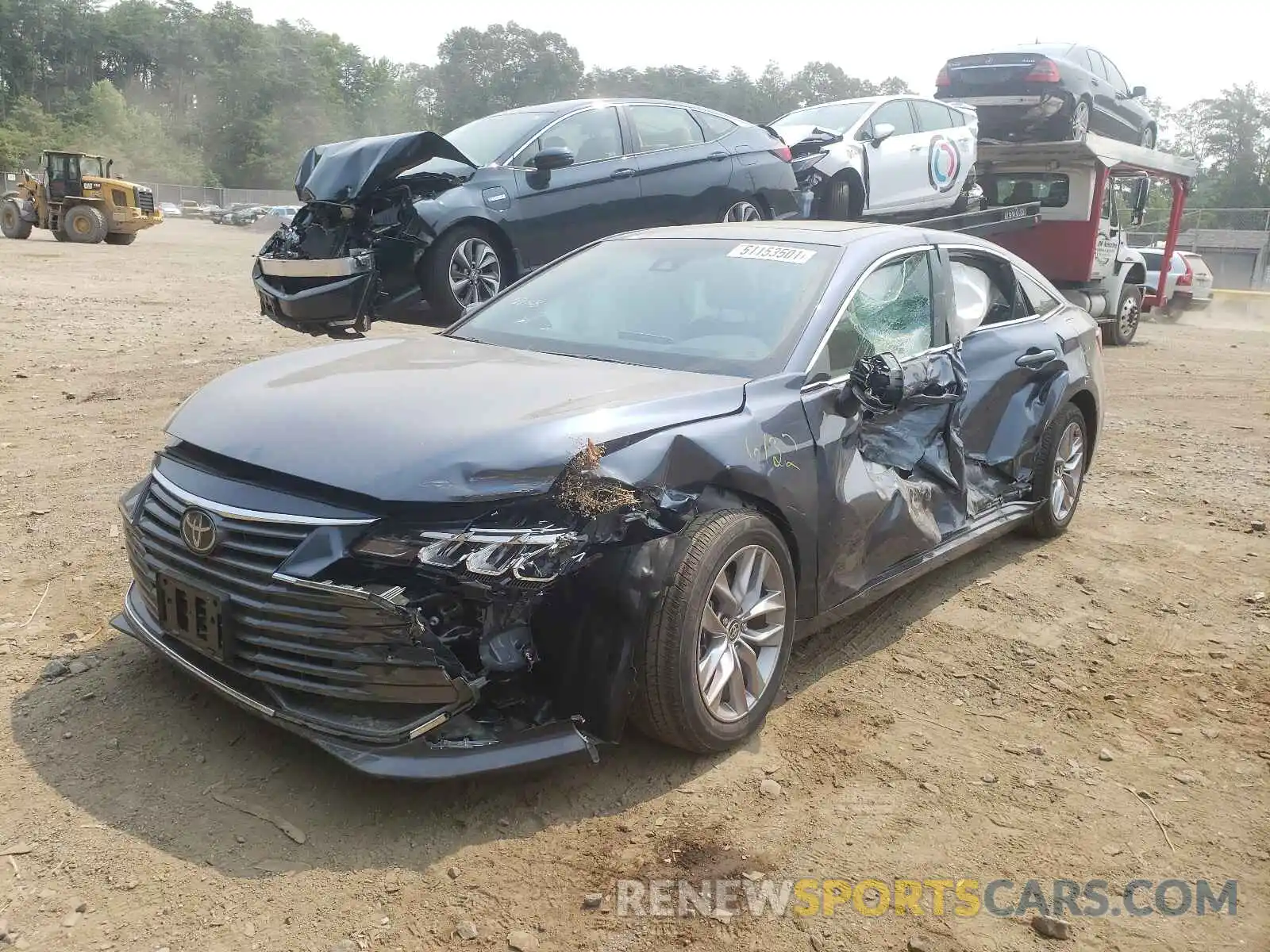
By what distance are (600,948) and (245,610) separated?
127 cm

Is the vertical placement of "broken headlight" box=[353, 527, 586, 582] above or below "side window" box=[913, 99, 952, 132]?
below

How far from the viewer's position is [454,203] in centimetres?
700

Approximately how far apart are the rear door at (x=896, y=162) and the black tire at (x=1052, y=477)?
504 cm

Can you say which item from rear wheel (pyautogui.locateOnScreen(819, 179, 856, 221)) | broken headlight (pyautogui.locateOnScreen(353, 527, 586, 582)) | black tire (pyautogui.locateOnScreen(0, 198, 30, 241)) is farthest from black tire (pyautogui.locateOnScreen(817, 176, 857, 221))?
black tire (pyautogui.locateOnScreen(0, 198, 30, 241))

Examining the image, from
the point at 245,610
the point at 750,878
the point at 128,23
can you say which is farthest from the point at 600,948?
the point at 128,23

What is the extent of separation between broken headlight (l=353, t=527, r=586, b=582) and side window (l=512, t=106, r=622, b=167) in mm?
5387

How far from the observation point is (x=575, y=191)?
7633mm

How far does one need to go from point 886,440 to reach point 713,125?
5.44 m

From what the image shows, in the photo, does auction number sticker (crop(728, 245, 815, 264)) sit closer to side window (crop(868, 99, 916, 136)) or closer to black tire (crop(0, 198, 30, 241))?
side window (crop(868, 99, 916, 136))

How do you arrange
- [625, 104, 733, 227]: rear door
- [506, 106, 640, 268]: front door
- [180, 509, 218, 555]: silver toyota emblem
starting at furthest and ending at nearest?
[625, 104, 733, 227]: rear door < [506, 106, 640, 268]: front door < [180, 509, 218, 555]: silver toyota emblem

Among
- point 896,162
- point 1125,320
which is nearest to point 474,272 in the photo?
point 896,162

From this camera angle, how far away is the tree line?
274ft

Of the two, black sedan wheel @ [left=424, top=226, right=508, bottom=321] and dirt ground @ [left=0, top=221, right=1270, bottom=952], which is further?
black sedan wheel @ [left=424, top=226, right=508, bottom=321]

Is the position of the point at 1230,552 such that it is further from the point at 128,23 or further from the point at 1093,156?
the point at 128,23
